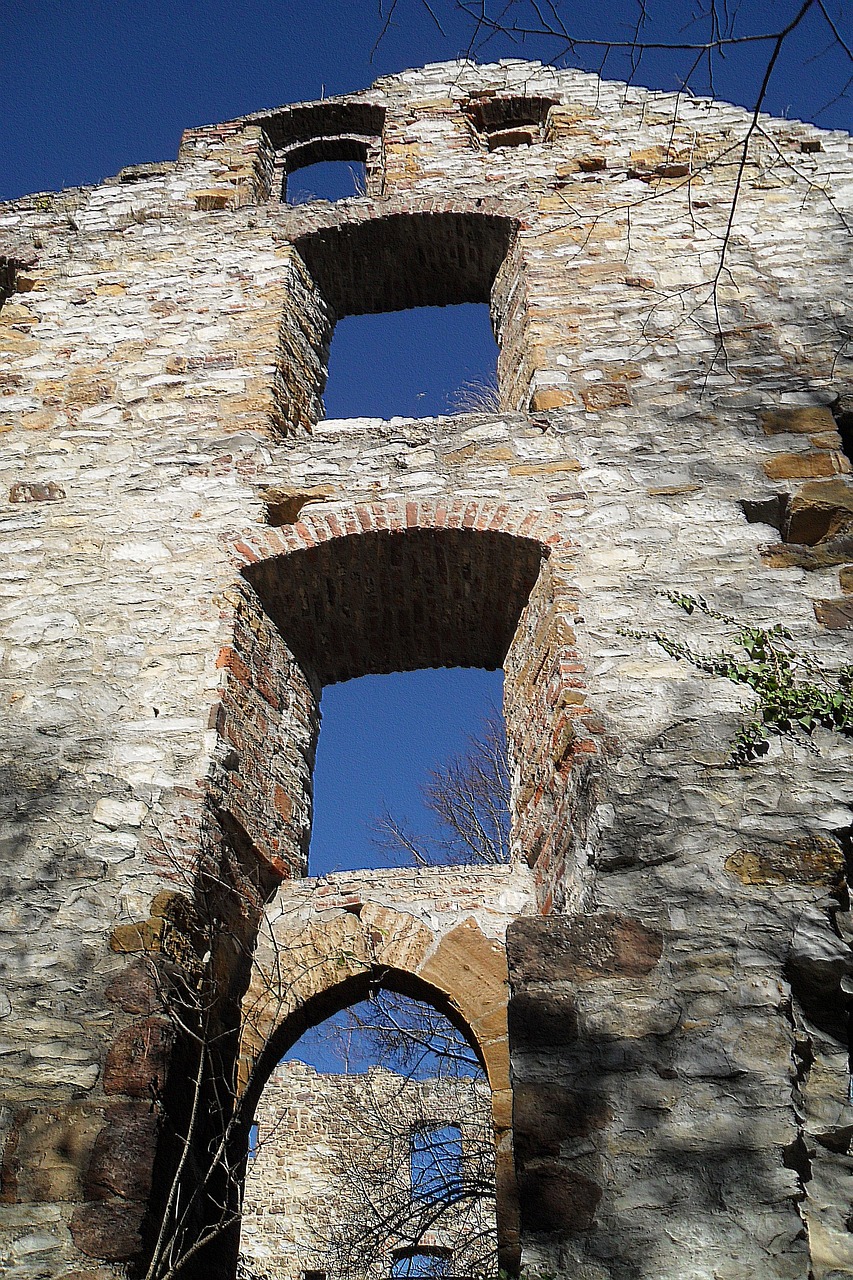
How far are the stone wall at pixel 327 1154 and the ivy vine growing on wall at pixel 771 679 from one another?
6139 millimetres

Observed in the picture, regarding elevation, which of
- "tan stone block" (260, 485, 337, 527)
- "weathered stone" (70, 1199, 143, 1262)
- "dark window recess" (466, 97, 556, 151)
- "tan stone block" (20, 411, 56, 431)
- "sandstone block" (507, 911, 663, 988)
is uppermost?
"dark window recess" (466, 97, 556, 151)

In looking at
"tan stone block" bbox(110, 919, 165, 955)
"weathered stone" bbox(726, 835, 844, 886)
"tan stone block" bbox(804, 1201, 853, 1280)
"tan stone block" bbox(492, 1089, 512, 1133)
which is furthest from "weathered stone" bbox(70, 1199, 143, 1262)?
"weathered stone" bbox(726, 835, 844, 886)

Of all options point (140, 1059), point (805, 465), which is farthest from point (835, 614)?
point (140, 1059)

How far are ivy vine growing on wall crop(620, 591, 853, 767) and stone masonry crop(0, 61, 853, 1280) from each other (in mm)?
67

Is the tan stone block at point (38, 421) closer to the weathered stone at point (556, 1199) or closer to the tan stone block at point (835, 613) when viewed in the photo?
the tan stone block at point (835, 613)

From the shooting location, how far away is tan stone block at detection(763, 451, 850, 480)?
Result: 4.62m

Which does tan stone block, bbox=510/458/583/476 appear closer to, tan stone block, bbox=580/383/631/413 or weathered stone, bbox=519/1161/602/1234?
tan stone block, bbox=580/383/631/413

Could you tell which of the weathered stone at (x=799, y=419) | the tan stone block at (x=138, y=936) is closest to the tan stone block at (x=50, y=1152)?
the tan stone block at (x=138, y=936)

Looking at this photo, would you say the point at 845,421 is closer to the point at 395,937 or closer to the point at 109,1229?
the point at 395,937

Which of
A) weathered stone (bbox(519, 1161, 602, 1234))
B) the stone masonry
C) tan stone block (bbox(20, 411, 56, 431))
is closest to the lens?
weathered stone (bbox(519, 1161, 602, 1234))

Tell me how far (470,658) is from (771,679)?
1.89 m

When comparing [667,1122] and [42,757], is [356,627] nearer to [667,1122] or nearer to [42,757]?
[42,757]

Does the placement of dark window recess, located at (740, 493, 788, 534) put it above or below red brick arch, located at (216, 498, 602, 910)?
above

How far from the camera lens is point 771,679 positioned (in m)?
3.84
